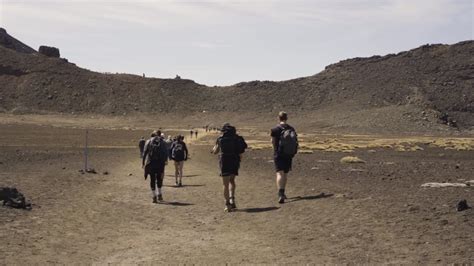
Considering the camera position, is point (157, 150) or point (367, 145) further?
point (367, 145)

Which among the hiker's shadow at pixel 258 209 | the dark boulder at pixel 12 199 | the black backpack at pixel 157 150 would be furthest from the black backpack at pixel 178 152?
the dark boulder at pixel 12 199

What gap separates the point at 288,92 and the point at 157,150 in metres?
126

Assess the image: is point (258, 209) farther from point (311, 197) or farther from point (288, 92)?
point (288, 92)

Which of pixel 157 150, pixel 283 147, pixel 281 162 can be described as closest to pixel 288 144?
pixel 283 147

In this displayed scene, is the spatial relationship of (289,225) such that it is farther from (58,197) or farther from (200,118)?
(200,118)

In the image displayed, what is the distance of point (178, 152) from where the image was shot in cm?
1911

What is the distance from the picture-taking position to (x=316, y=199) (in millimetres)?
13172

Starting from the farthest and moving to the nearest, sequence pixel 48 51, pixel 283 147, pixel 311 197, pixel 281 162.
A: pixel 48 51 → pixel 311 197 → pixel 281 162 → pixel 283 147

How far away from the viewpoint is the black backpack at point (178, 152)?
748 inches

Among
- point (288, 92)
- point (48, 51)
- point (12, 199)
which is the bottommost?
point (12, 199)

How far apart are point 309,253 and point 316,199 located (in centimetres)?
458

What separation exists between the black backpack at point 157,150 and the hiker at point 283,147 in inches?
135

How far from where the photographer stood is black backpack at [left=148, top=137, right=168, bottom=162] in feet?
49.9

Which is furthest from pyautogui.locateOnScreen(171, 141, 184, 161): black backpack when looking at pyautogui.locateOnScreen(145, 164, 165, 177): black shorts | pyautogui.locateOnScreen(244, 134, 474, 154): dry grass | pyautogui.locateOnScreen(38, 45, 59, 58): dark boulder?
pyautogui.locateOnScreen(38, 45, 59, 58): dark boulder
